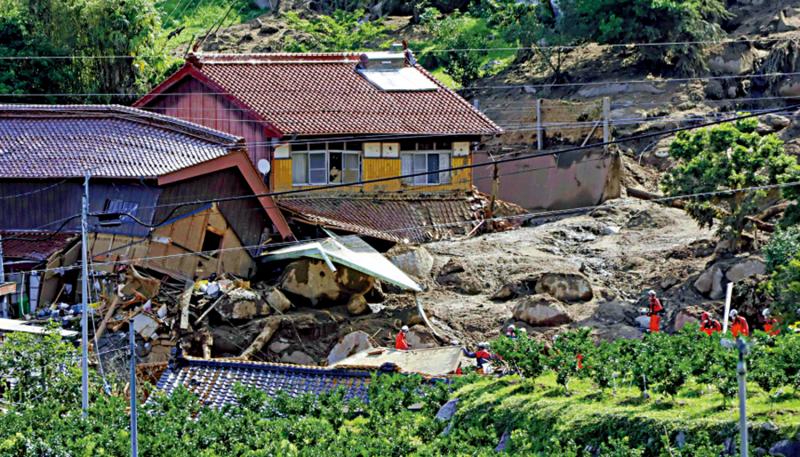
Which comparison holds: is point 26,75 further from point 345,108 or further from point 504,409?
point 504,409

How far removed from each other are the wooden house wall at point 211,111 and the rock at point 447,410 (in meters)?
18.0

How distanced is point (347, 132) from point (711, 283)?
1188 centimetres

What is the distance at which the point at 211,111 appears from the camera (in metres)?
46.1

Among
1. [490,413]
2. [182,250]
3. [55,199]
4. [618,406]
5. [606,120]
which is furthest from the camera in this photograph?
[606,120]

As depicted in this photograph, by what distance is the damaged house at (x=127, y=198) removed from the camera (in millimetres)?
37766

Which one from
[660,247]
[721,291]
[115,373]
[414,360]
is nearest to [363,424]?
[414,360]

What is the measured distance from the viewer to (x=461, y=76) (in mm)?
56875

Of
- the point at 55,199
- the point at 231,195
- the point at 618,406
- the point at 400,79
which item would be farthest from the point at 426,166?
the point at 618,406

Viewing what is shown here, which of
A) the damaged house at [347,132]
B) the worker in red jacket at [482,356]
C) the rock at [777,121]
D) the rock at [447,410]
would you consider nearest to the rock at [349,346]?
the worker in red jacket at [482,356]

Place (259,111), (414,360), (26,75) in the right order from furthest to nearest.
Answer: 1. (26,75)
2. (259,111)
3. (414,360)

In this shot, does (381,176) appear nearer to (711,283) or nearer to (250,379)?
(711,283)

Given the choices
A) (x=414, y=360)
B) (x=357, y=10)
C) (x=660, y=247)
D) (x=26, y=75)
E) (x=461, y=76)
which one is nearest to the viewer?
(x=414, y=360)

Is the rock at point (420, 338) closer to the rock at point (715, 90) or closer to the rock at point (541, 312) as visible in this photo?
the rock at point (541, 312)

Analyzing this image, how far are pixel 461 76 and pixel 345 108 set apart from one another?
1158cm
